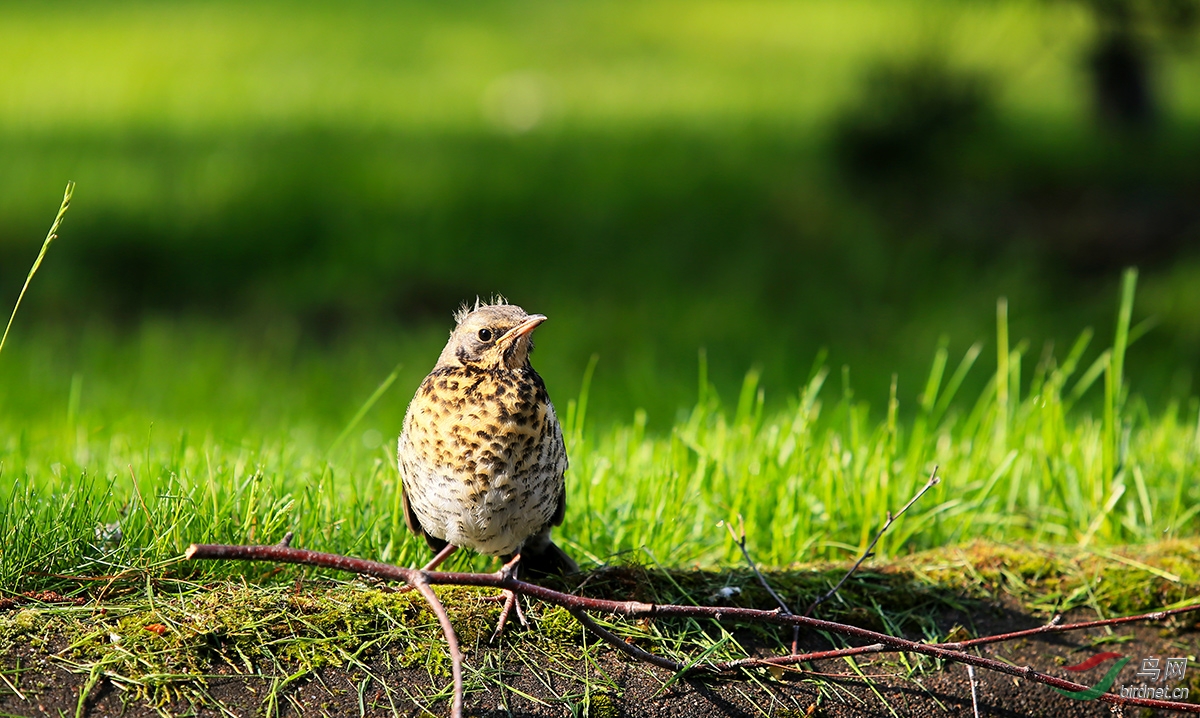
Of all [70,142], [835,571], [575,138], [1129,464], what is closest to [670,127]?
[575,138]

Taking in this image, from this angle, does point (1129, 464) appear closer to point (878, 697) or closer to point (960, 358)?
point (878, 697)

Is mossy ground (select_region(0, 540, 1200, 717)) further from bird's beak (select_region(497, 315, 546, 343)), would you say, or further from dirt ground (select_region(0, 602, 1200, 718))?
bird's beak (select_region(497, 315, 546, 343))

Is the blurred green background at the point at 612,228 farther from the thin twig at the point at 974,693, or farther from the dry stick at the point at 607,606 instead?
the dry stick at the point at 607,606

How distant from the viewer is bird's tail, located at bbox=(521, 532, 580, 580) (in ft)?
10.9

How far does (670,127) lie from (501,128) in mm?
1593

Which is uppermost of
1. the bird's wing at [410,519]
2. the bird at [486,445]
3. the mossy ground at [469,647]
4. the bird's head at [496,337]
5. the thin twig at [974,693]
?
the bird's head at [496,337]

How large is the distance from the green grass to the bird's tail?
0.17 metres

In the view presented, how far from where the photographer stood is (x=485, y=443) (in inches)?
115

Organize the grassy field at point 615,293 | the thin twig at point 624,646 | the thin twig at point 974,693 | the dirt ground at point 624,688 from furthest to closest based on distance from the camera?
1. the grassy field at point 615,293
2. the thin twig at point 974,693
3. the thin twig at point 624,646
4. the dirt ground at point 624,688

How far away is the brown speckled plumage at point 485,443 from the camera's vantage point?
2.93 m

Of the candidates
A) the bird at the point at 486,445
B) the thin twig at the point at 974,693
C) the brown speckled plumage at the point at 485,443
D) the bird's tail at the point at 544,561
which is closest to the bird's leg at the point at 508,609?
the bird at the point at 486,445

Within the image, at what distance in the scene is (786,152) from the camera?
10.3 m

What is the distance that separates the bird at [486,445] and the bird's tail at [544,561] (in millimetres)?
151

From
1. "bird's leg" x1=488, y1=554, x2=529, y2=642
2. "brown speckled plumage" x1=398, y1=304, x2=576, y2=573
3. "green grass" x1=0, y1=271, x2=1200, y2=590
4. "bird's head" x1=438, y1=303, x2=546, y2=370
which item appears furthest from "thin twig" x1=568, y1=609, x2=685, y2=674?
"bird's head" x1=438, y1=303, x2=546, y2=370
